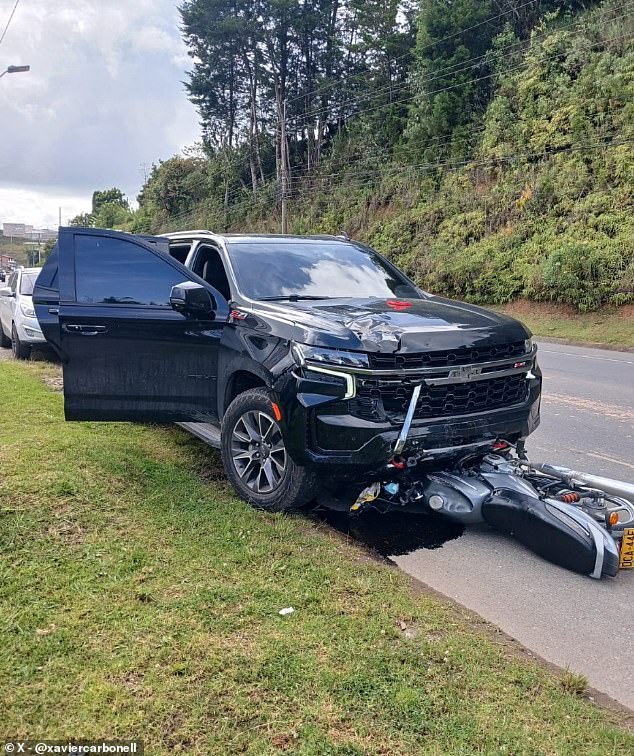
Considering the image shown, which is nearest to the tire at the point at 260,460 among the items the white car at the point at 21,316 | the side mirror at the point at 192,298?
the side mirror at the point at 192,298

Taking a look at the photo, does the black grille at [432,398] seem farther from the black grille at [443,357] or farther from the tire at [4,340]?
the tire at [4,340]

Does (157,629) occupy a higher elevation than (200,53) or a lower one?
lower

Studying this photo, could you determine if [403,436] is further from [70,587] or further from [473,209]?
[473,209]

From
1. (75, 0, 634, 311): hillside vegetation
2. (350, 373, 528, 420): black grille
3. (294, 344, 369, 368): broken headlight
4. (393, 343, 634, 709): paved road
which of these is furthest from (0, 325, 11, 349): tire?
(75, 0, 634, 311): hillside vegetation

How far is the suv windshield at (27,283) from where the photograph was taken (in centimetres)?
1141

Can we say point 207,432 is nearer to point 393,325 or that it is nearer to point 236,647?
point 393,325

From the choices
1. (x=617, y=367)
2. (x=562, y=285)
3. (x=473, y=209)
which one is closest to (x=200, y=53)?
(x=473, y=209)

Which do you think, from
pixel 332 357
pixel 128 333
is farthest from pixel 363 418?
pixel 128 333

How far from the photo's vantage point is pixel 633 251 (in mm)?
18875

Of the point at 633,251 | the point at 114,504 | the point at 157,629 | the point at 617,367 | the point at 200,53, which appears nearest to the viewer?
the point at 157,629

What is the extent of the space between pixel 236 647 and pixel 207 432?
2.54m

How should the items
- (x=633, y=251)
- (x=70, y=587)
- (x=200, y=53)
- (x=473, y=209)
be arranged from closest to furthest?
(x=70, y=587) < (x=633, y=251) < (x=473, y=209) < (x=200, y=53)

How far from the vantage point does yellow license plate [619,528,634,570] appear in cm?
372

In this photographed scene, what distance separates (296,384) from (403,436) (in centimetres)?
73
